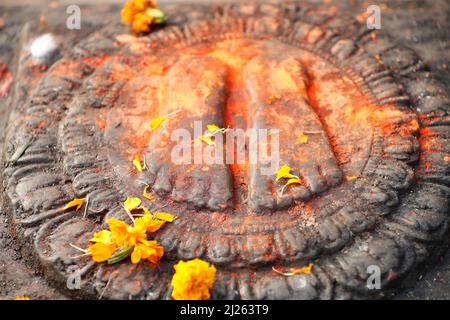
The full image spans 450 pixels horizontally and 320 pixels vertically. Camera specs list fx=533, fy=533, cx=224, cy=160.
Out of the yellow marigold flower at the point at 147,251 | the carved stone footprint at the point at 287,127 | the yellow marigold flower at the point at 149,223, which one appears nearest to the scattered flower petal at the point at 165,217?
the yellow marigold flower at the point at 149,223

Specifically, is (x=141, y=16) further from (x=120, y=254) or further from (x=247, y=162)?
(x=120, y=254)

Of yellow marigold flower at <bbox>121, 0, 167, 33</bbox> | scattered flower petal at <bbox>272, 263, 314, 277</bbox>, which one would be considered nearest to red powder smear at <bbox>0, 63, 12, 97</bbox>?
yellow marigold flower at <bbox>121, 0, 167, 33</bbox>

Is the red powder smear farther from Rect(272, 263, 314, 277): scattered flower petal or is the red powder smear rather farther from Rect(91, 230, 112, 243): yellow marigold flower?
Rect(272, 263, 314, 277): scattered flower petal

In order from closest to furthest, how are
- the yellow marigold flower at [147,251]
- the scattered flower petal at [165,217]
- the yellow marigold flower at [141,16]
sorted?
the yellow marigold flower at [147,251] → the scattered flower petal at [165,217] → the yellow marigold flower at [141,16]

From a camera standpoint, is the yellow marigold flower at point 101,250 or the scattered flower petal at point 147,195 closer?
the yellow marigold flower at point 101,250

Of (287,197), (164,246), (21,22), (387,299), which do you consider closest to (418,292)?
(387,299)

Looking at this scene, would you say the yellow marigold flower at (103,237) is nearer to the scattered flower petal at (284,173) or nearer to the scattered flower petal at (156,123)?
the scattered flower petal at (156,123)
